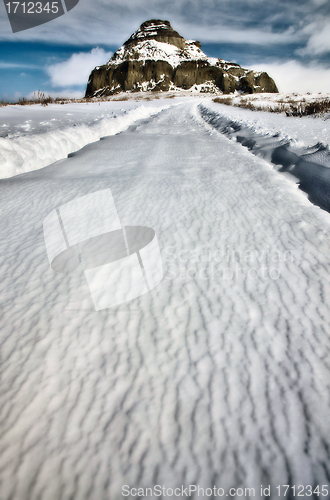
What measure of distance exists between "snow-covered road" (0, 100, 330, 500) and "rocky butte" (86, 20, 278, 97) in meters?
55.3

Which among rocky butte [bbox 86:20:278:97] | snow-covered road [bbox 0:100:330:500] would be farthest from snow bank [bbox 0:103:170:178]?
rocky butte [bbox 86:20:278:97]

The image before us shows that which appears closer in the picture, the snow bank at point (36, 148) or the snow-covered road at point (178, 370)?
the snow-covered road at point (178, 370)

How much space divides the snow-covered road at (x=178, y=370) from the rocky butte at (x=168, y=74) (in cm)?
5530

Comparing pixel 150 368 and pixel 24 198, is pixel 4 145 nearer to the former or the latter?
pixel 24 198

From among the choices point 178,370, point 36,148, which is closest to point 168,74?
point 36,148

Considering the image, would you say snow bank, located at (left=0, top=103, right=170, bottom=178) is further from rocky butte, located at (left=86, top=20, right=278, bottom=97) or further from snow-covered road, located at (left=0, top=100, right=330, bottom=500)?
rocky butte, located at (left=86, top=20, right=278, bottom=97)

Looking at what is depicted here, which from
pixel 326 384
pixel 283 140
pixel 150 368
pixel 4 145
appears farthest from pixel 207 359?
pixel 283 140

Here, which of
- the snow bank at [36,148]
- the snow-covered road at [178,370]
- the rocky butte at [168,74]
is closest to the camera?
the snow-covered road at [178,370]

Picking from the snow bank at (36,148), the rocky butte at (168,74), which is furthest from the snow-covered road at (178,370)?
the rocky butte at (168,74)

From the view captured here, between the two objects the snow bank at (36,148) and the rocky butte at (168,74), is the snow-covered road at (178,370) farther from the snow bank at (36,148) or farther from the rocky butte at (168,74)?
the rocky butte at (168,74)

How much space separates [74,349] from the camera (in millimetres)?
553

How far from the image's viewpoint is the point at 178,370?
1.69 feet

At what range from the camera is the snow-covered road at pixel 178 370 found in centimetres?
39

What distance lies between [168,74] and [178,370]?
59.3 meters
